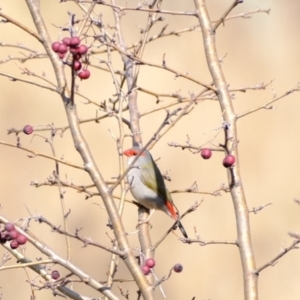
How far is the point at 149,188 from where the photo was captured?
4902mm

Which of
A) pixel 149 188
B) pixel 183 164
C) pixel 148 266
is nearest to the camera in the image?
pixel 148 266

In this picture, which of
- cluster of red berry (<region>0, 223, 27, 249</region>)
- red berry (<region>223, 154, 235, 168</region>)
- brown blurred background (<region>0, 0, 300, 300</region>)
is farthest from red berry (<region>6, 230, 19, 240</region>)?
brown blurred background (<region>0, 0, 300, 300</region>)

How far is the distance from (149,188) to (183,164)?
13.6ft

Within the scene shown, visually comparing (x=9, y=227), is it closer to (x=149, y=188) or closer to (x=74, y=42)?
(x=74, y=42)

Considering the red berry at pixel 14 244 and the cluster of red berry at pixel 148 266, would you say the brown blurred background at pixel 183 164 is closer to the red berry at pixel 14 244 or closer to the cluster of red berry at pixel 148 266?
the cluster of red berry at pixel 148 266

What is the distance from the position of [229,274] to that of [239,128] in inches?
80.5

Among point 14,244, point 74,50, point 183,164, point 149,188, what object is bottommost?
point 14,244

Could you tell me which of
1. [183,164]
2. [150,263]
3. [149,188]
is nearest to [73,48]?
[150,263]

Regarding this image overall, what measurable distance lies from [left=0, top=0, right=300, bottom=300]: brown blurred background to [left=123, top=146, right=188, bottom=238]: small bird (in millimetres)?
3011

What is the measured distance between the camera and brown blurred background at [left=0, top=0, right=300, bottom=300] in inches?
342

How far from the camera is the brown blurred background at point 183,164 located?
8680mm

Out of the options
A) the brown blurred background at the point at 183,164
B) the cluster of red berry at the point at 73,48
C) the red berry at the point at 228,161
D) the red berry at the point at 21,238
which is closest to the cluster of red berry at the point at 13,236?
the red berry at the point at 21,238

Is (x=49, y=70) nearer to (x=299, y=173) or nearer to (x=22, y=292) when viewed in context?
(x=22, y=292)

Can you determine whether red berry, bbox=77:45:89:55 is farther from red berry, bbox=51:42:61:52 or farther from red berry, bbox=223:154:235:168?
red berry, bbox=223:154:235:168
